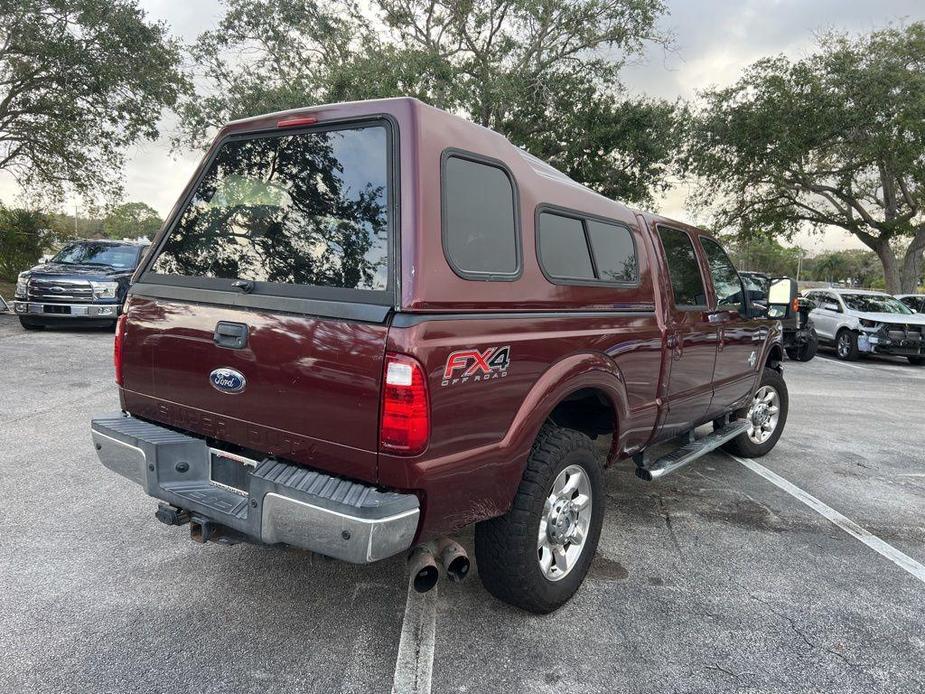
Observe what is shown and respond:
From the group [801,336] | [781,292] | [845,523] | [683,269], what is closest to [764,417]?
[781,292]

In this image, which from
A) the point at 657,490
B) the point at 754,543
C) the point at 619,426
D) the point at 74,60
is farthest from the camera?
the point at 74,60

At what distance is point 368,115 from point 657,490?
3.49 meters

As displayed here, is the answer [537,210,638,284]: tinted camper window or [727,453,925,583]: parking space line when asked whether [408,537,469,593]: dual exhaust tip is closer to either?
[537,210,638,284]: tinted camper window

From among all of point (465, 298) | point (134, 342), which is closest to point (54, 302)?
point (134, 342)

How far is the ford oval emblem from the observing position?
8.17 ft

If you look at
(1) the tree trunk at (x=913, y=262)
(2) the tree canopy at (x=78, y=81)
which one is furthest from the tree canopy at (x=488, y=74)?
(1) the tree trunk at (x=913, y=262)

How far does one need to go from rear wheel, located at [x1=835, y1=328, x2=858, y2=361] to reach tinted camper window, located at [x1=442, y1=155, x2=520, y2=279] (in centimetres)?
1436

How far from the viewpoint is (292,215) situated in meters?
2.60

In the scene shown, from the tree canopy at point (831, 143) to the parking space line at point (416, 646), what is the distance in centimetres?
2081

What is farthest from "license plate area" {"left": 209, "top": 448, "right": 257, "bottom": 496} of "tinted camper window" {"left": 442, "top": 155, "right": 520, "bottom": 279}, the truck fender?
"tinted camper window" {"left": 442, "top": 155, "right": 520, "bottom": 279}

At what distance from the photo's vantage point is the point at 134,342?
2900 millimetres

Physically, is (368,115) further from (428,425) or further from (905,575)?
(905,575)

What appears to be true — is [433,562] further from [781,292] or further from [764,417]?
[764,417]

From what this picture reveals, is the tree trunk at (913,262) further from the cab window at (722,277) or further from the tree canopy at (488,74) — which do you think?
Answer: the cab window at (722,277)
